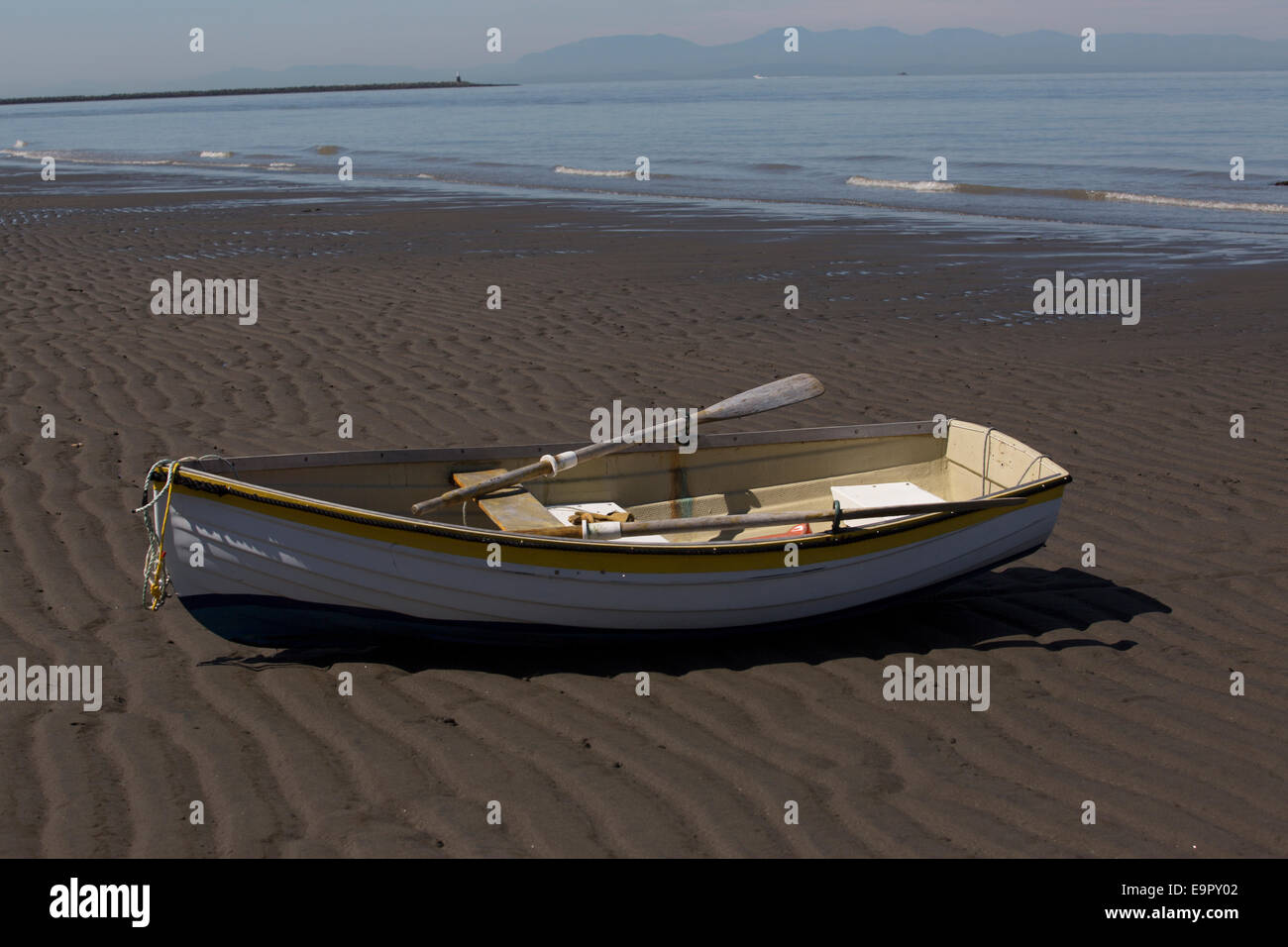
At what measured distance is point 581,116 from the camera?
63.5 meters

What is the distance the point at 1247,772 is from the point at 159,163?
37.6 m

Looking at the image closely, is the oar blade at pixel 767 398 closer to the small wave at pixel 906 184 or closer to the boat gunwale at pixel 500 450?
the boat gunwale at pixel 500 450

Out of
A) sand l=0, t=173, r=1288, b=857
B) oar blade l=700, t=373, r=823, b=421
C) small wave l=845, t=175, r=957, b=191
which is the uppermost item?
small wave l=845, t=175, r=957, b=191

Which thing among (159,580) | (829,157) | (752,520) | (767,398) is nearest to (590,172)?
(829,157)

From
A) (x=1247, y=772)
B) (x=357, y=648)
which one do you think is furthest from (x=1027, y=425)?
(x=357, y=648)

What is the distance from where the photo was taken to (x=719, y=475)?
649 centimetres

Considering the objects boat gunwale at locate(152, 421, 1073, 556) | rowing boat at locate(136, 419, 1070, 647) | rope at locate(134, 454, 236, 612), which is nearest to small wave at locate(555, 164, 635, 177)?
rowing boat at locate(136, 419, 1070, 647)

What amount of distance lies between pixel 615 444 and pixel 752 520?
2.79 feet

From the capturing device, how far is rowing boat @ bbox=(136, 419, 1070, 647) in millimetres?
4828

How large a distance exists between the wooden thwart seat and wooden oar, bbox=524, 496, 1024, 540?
0.53 ft

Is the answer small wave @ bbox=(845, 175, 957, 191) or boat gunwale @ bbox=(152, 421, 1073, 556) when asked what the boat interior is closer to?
boat gunwale @ bbox=(152, 421, 1073, 556)

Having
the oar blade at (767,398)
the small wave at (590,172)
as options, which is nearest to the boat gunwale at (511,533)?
the oar blade at (767,398)

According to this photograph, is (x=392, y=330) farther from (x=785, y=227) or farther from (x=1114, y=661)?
(x=785, y=227)

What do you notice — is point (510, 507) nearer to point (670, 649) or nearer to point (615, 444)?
point (615, 444)
